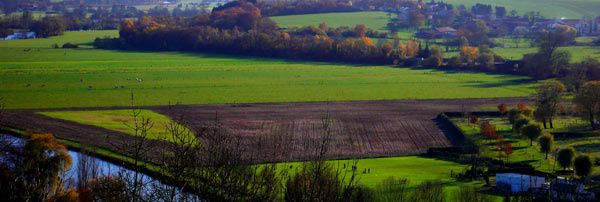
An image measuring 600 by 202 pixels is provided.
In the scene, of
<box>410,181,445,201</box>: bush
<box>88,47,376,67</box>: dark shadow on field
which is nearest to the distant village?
<box>88,47,376,67</box>: dark shadow on field

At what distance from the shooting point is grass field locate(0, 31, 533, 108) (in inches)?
2072

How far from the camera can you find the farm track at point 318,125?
124 feet

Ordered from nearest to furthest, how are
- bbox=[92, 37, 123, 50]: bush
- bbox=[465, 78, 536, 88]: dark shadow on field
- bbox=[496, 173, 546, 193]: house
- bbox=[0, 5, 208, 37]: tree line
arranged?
bbox=[496, 173, 546, 193]: house < bbox=[465, 78, 536, 88]: dark shadow on field < bbox=[92, 37, 123, 50]: bush < bbox=[0, 5, 208, 37]: tree line

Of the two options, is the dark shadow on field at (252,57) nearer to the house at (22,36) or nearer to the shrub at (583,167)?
the house at (22,36)

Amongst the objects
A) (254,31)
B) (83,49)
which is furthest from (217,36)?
(83,49)

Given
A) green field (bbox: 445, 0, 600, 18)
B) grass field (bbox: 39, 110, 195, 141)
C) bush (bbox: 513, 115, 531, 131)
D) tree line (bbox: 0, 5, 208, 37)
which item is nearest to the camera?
bush (bbox: 513, 115, 531, 131)

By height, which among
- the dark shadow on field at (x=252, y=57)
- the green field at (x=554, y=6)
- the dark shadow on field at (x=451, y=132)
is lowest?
the dark shadow on field at (x=252, y=57)

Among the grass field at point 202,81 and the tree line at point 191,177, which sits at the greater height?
the tree line at point 191,177

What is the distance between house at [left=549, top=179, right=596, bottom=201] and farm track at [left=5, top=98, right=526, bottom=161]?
9.77 meters

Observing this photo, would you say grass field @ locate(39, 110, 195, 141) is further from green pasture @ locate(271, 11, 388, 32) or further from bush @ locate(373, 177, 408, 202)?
green pasture @ locate(271, 11, 388, 32)

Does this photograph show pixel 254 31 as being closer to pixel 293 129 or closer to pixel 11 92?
pixel 11 92

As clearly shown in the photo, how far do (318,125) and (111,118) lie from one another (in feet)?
34.0

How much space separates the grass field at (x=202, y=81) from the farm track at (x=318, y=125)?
2799mm

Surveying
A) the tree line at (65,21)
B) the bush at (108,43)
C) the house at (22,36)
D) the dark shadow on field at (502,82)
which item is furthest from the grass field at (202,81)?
the tree line at (65,21)
